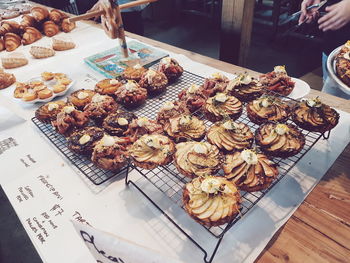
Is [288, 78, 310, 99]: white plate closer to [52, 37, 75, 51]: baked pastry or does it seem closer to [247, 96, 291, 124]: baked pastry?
[247, 96, 291, 124]: baked pastry

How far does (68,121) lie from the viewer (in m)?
2.63

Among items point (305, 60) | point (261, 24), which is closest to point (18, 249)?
point (305, 60)

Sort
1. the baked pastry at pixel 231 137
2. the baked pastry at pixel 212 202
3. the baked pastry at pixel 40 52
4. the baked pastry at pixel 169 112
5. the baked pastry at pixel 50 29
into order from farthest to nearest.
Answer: the baked pastry at pixel 50 29 → the baked pastry at pixel 40 52 → the baked pastry at pixel 169 112 → the baked pastry at pixel 231 137 → the baked pastry at pixel 212 202

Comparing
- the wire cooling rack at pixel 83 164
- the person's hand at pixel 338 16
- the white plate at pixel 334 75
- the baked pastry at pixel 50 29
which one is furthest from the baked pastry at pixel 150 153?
the baked pastry at pixel 50 29

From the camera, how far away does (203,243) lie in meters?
1.77

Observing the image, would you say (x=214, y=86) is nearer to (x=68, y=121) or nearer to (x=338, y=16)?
(x=338, y=16)

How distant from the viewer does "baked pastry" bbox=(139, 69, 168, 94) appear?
10.8 ft

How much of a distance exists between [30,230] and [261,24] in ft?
31.4

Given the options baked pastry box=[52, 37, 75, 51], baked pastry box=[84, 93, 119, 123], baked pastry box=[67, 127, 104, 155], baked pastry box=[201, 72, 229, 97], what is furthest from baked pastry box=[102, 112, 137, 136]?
baked pastry box=[52, 37, 75, 51]

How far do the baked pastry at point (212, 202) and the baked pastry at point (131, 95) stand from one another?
163cm

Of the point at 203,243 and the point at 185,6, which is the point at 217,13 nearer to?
the point at 185,6

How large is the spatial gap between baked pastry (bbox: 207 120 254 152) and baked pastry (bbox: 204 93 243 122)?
0.28 meters

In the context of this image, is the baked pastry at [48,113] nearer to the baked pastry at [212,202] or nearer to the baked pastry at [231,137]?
the baked pastry at [231,137]

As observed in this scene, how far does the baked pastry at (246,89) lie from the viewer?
2.81 meters
